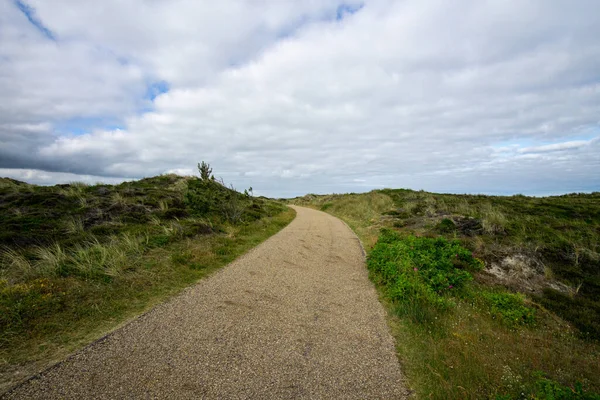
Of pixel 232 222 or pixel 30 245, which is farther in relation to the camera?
pixel 232 222

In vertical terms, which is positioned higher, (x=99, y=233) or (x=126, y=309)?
(x=99, y=233)

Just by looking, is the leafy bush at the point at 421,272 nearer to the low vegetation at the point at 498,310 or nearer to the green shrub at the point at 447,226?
the low vegetation at the point at 498,310

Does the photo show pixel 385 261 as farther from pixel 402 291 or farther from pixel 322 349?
pixel 322 349

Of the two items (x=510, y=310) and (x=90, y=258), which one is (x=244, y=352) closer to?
(x=510, y=310)

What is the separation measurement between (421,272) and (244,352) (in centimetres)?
560

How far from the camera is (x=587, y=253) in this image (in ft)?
31.8

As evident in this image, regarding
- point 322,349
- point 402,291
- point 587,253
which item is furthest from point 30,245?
point 587,253

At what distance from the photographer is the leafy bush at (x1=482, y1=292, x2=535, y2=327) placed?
602 cm

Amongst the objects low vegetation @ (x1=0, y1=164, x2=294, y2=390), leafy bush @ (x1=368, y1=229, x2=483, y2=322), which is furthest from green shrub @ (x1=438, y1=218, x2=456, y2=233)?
low vegetation @ (x1=0, y1=164, x2=294, y2=390)

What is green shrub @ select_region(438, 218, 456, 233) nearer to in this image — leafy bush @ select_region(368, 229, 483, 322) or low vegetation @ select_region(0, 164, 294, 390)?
leafy bush @ select_region(368, 229, 483, 322)

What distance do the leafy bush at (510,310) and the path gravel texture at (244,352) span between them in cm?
260

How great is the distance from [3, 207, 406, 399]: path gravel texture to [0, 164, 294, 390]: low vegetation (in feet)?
2.38

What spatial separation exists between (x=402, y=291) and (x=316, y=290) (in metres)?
2.13

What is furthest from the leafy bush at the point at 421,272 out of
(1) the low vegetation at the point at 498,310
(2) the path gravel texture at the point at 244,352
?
(2) the path gravel texture at the point at 244,352
